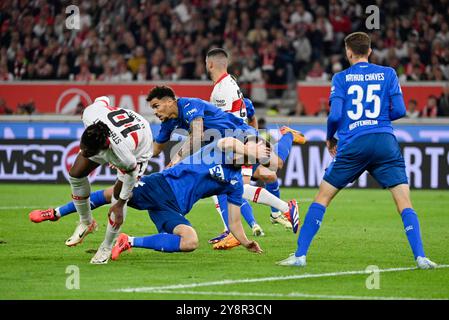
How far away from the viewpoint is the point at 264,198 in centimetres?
1218

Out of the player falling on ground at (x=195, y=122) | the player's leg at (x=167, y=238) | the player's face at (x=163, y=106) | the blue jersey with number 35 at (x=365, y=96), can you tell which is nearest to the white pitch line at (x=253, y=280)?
the player's leg at (x=167, y=238)

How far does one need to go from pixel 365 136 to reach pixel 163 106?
2.26 meters

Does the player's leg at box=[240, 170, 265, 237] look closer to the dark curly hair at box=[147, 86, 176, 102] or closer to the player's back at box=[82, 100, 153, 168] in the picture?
the player's back at box=[82, 100, 153, 168]

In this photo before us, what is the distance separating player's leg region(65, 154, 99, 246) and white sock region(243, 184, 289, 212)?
87.3 inches

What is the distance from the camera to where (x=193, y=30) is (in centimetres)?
2564

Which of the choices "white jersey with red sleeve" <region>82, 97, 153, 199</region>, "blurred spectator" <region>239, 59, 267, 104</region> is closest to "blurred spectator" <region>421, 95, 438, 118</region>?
"blurred spectator" <region>239, 59, 267, 104</region>

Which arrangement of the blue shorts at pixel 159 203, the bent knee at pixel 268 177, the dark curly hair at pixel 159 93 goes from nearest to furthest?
1. the blue shorts at pixel 159 203
2. the dark curly hair at pixel 159 93
3. the bent knee at pixel 268 177

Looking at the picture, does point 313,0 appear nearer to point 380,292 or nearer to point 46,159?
point 46,159

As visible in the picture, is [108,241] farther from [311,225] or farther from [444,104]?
[444,104]

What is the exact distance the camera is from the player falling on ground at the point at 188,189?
952 cm

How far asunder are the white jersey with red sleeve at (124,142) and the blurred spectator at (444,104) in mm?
12179

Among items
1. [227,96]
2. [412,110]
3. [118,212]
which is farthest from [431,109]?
[118,212]

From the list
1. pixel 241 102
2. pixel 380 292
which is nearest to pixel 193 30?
pixel 241 102

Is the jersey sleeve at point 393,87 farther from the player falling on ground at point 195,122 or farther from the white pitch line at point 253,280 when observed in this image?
the player falling on ground at point 195,122
